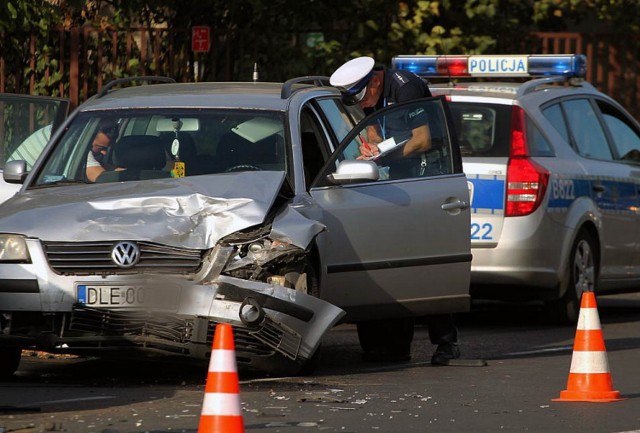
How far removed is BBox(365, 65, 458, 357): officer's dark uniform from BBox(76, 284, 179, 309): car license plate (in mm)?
1951

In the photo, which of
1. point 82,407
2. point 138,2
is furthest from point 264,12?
point 82,407

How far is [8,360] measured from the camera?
8211 mm

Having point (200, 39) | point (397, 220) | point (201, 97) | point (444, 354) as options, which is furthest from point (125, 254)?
point (200, 39)

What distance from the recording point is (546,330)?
1156 centimetres

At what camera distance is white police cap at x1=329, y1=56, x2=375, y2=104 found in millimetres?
9656

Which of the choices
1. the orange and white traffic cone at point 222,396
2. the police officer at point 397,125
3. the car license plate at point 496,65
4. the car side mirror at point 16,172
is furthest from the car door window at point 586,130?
the orange and white traffic cone at point 222,396

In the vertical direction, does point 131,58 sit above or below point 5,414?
above

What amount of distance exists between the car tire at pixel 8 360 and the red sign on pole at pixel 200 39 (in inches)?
359

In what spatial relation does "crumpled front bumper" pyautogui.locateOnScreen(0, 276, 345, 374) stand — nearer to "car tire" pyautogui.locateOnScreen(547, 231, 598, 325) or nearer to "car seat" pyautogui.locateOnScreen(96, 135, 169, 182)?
"car seat" pyautogui.locateOnScreen(96, 135, 169, 182)

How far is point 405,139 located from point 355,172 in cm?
83

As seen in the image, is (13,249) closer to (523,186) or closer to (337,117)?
(337,117)

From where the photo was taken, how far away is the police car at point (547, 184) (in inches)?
435

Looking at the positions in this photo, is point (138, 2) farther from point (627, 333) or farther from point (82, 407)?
point (82, 407)

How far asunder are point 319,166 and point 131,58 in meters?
8.05
